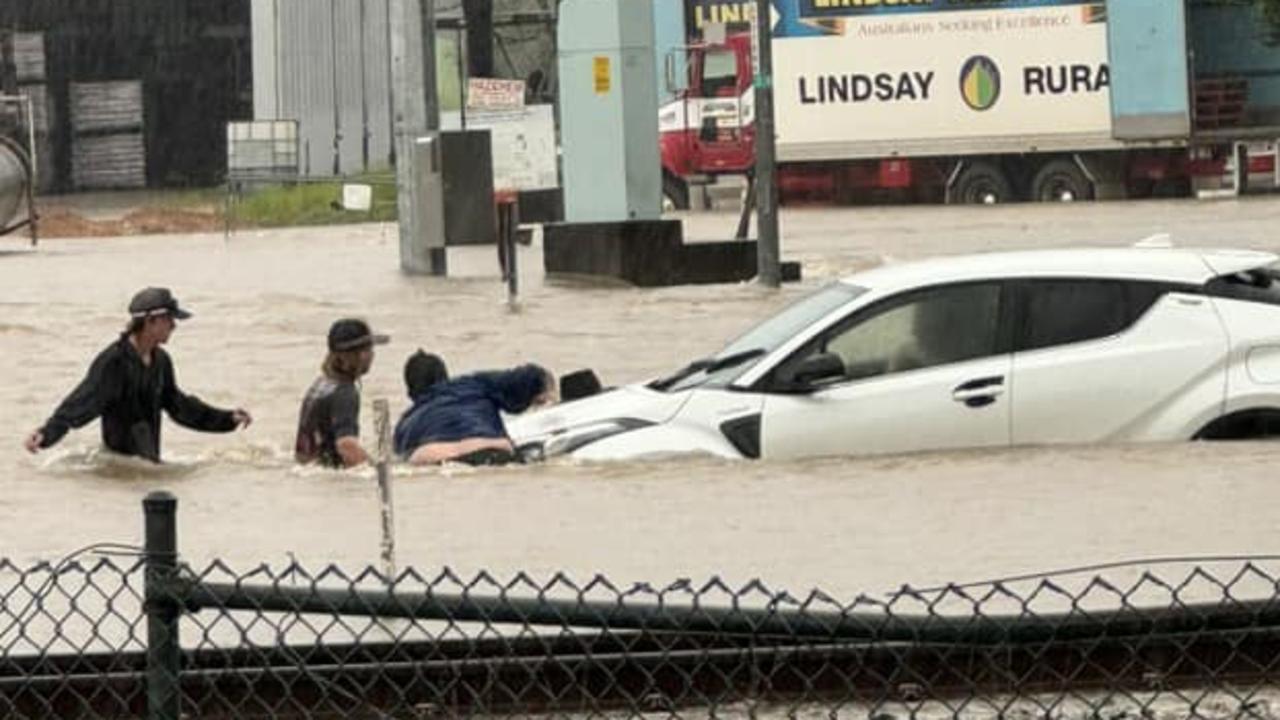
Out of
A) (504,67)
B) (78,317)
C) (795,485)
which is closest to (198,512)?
(795,485)

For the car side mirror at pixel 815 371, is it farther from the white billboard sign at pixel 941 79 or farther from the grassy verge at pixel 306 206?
the grassy verge at pixel 306 206

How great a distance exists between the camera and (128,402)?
14.9m

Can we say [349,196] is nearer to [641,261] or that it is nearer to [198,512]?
[641,261]

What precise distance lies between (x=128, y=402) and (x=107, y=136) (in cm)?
4599

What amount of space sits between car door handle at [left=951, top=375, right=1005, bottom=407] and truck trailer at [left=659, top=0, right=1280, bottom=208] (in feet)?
99.1

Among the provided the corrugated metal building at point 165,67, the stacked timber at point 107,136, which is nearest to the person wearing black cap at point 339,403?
the corrugated metal building at point 165,67

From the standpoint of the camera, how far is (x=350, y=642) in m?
7.93

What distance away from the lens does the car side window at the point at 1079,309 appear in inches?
528

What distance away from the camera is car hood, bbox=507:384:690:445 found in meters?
13.8

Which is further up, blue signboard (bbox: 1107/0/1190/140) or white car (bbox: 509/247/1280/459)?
blue signboard (bbox: 1107/0/1190/140)

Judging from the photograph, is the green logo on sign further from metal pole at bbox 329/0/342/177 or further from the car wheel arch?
the car wheel arch

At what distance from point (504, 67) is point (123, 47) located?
16.9m

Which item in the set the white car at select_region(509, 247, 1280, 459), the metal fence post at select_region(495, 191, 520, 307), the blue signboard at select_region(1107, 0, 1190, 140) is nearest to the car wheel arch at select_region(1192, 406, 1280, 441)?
the white car at select_region(509, 247, 1280, 459)

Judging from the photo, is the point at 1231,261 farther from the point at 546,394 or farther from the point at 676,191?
the point at 676,191
